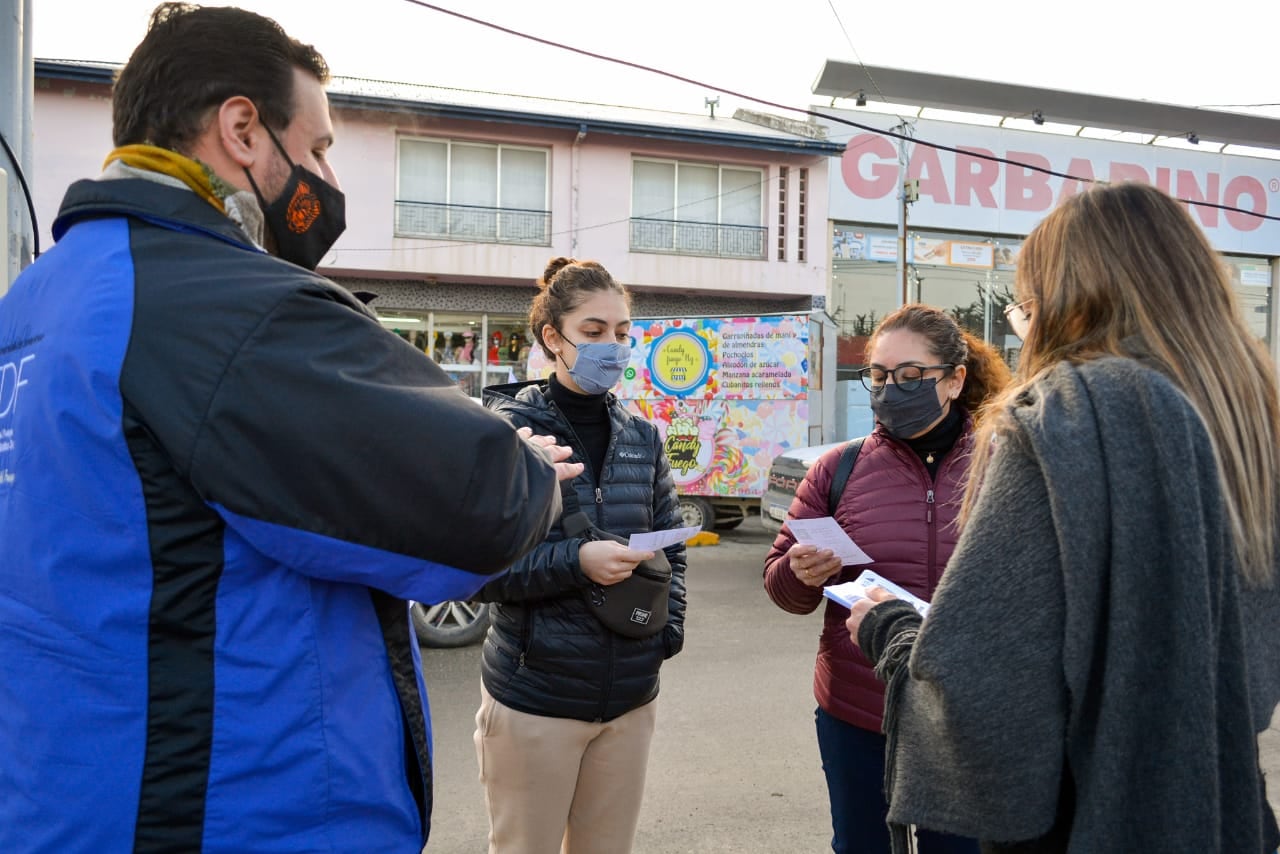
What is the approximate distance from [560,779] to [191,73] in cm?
211

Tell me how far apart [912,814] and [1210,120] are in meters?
28.5

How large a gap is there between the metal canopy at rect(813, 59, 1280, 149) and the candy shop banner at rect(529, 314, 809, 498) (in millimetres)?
11437

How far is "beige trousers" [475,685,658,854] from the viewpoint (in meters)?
2.74

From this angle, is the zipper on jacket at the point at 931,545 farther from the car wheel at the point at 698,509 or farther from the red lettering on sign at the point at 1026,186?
the red lettering on sign at the point at 1026,186

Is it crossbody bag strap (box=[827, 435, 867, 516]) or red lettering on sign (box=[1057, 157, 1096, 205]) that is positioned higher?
red lettering on sign (box=[1057, 157, 1096, 205])

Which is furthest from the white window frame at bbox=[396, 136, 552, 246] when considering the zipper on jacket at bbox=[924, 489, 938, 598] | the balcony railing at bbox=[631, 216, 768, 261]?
the zipper on jacket at bbox=[924, 489, 938, 598]

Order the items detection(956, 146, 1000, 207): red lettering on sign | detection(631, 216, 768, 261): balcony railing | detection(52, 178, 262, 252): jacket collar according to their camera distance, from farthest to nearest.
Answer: detection(956, 146, 1000, 207): red lettering on sign
detection(631, 216, 768, 261): balcony railing
detection(52, 178, 262, 252): jacket collar

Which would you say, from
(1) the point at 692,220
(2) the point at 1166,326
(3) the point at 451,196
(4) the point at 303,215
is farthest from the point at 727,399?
(4) the point at 303,215

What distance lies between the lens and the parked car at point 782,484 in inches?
398

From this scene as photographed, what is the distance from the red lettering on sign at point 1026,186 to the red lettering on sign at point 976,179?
13.9 inches

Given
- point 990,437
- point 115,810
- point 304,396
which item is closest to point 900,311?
point 990,437

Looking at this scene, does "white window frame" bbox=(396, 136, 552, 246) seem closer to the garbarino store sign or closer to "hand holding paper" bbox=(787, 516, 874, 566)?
the garbarino store sign

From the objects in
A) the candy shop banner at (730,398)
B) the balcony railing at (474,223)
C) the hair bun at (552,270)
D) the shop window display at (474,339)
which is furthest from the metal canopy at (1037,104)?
the hair bun at (552,270)

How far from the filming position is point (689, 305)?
69.6ft
